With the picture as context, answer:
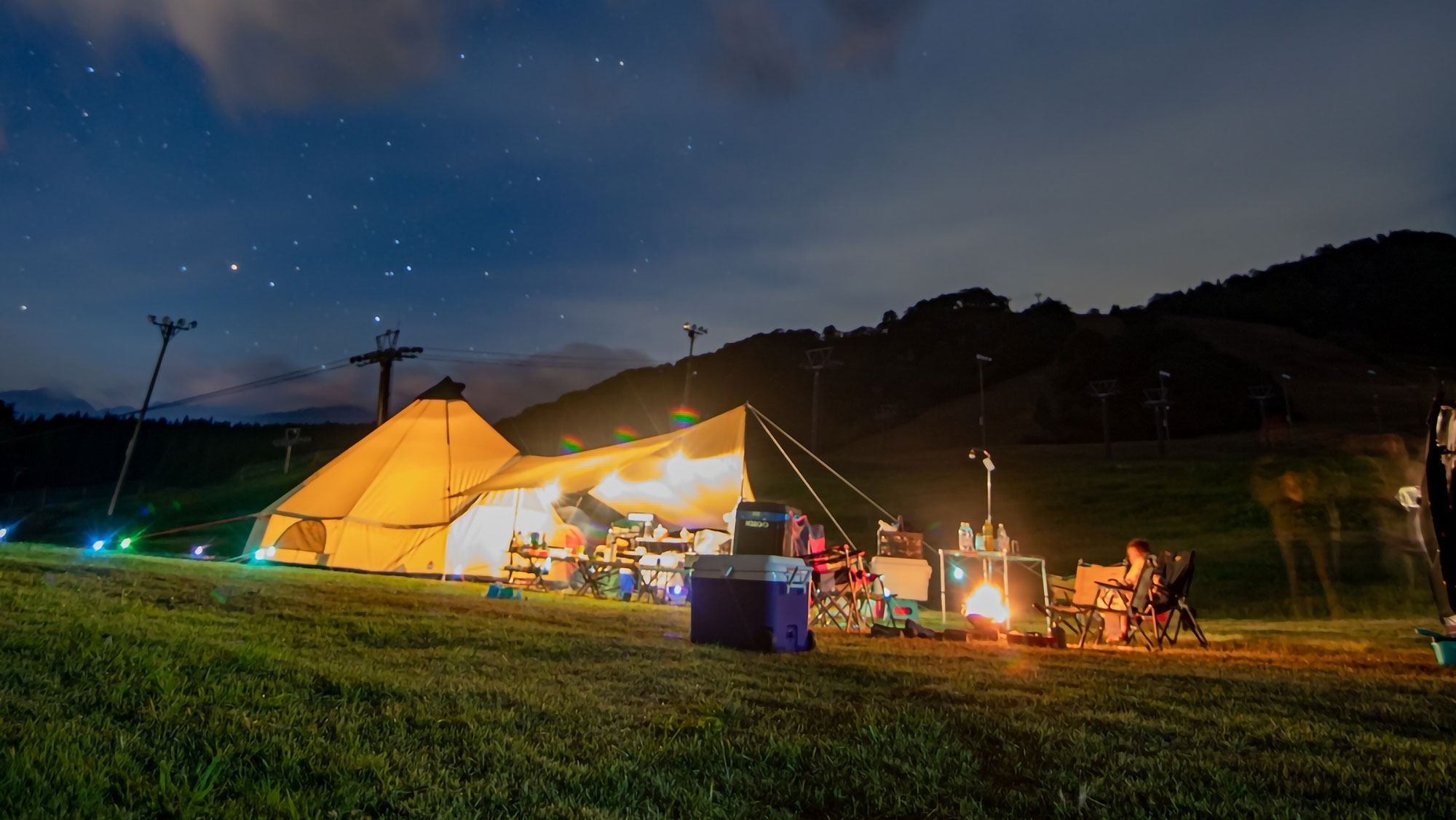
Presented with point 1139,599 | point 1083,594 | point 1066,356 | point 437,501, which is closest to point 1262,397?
point 1066,356

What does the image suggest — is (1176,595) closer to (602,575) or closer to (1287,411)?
(602,575)

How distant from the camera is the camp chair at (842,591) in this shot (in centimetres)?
743

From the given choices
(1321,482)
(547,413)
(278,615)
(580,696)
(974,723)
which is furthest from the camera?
(547,413)

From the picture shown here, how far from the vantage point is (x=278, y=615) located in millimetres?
5066

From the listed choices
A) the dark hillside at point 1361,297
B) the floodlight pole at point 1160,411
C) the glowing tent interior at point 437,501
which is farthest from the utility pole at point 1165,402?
the glowing tent interior at point 437,501

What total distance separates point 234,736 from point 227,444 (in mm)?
72776

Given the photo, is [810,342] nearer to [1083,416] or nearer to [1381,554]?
[1083,416]

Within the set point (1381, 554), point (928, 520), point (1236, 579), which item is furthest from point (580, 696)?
point (928, 520)

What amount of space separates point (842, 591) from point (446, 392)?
1019cm

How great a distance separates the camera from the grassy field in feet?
5.69

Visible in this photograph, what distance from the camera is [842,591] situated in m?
7.69

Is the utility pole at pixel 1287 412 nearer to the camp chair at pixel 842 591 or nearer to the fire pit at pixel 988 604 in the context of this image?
the fire pit at pixel 988 604

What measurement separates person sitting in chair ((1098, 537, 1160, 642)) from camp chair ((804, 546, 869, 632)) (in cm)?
215

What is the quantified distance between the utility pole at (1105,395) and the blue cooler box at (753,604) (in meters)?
36.1
